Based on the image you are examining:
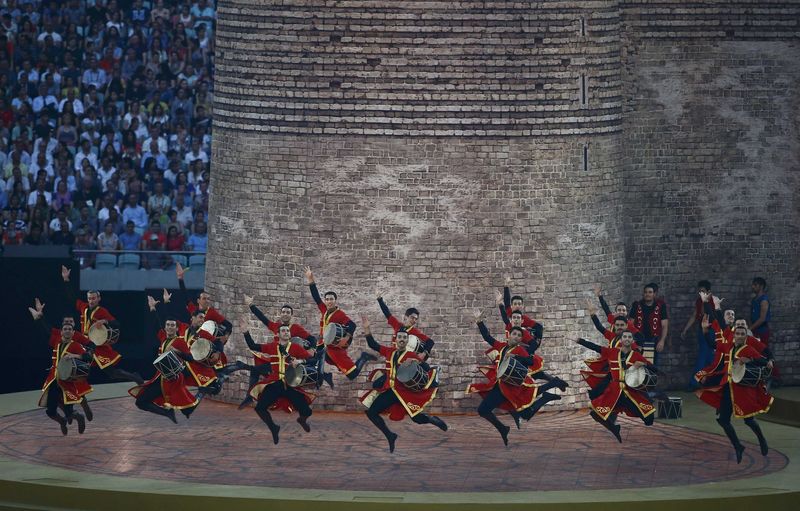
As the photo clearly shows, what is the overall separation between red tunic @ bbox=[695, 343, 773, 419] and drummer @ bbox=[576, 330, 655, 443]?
782 millimetres

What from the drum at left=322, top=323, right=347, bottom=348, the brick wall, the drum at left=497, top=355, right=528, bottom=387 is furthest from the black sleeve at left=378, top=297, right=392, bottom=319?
the drum at left=497, top=355, right=528, bottom=387

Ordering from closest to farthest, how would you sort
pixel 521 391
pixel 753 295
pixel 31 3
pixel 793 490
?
pixel 793 490 → pixel 521 391 → pixel 753 295 → pixel 31 3

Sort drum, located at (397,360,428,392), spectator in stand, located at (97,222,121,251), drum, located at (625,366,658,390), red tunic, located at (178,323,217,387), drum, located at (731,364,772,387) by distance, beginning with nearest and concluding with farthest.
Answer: drum, located at (731,364,772,387) → drum, located at (397,360,428,392) → drum, located at (625,366,658,390) → red tunic, located at (178,323,217,387) → spectator in stand, located at (97,222,121,251)

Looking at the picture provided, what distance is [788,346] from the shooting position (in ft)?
93.1

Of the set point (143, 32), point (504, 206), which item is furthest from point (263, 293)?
point (143, 32)

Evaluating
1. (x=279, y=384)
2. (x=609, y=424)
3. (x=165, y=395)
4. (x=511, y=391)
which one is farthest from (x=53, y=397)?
(x=609, y=424)

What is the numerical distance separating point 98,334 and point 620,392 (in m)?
6.11

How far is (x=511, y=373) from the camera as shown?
23.8 m

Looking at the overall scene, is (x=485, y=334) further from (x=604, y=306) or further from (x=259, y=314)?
(x=259, y=314)

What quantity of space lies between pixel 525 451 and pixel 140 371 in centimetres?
702

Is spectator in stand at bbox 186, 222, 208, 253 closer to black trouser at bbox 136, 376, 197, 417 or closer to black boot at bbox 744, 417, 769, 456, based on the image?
black trouser at bbox 136, 376, 197, 417

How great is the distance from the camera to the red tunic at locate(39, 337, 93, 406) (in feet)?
78.5

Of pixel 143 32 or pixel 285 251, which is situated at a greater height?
pixel 143 32

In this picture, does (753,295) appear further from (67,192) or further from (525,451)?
(67,192)
